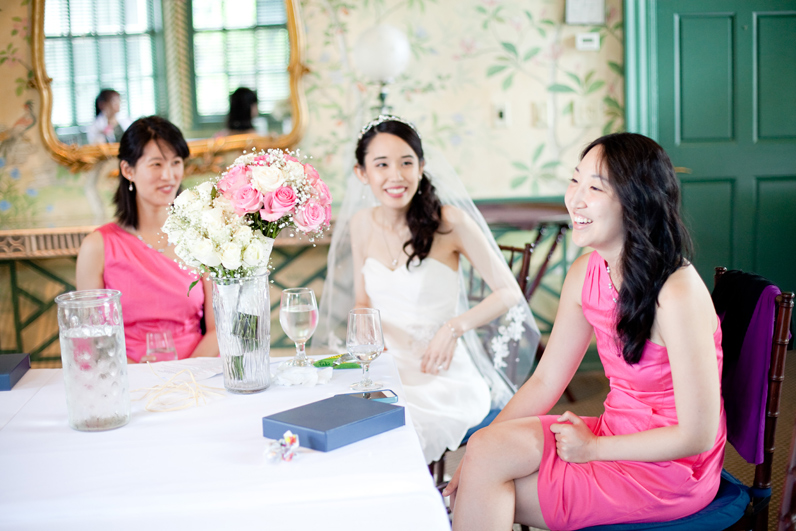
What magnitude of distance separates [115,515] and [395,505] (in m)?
0.37

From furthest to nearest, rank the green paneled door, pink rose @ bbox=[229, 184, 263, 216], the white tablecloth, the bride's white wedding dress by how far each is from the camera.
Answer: the green paneled door → the bride's white wedding dress → pink rose @ bbox=[229, 184, 263, 216] → the white tablecloth

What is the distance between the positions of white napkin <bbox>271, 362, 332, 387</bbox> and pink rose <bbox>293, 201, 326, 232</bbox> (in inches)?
11.8

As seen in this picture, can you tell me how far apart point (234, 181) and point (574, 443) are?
81cm

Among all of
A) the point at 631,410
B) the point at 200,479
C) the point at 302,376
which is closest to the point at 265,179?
the point at 302,376

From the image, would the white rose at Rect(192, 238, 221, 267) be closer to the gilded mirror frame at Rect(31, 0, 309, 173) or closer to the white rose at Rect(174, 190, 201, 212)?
the white rose at Rect(174, 190, 201, 212)

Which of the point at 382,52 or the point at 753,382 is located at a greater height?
the point at 382,52

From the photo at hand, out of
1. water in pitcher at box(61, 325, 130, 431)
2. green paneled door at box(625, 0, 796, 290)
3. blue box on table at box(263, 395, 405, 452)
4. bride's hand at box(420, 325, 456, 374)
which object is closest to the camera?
blue box on table at box(263, 395, 405, 452)

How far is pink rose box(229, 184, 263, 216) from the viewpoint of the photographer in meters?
1.25

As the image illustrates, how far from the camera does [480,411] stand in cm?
190

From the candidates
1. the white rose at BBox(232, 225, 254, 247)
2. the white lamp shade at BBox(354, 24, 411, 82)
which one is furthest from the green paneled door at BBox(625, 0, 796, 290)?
the white rose at BBox(232, 225, 254, 247)

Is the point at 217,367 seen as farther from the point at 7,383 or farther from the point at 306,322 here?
the point at 7,383

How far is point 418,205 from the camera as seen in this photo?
7.47 feet

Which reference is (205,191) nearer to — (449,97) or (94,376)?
(94,376)

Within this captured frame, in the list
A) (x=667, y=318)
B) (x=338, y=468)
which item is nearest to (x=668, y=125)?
(x=667, y=318)
